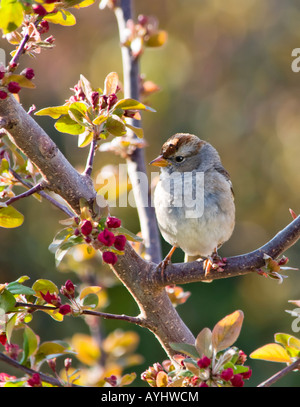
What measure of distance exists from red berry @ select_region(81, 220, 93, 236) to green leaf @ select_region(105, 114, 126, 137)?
1.13 ft

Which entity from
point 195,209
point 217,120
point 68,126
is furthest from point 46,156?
point 217,120

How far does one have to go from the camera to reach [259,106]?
6066 mm

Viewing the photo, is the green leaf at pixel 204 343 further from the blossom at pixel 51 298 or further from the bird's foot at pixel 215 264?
the blossom at pixel 51 298

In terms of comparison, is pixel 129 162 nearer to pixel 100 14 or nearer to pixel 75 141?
pixel 75 141

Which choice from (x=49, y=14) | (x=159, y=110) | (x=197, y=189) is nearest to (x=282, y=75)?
(x=159, y=110)

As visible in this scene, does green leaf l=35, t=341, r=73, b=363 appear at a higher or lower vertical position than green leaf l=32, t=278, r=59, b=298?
lower

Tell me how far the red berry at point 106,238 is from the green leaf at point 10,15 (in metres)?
0.62

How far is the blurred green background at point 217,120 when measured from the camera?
4820 mm

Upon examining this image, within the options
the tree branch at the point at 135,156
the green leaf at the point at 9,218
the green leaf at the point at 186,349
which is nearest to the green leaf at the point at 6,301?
the green leaf at the point at 9,218

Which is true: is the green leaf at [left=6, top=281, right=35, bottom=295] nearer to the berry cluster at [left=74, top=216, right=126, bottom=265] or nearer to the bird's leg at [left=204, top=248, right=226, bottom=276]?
the berry cluster at [left=74, top=216, right=126, bottom=265]

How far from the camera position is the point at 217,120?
19.0 feet

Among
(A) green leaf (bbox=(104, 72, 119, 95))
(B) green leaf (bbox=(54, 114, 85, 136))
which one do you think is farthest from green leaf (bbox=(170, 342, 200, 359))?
(A) green leaf (bbox=(104, 72, 119, 95))

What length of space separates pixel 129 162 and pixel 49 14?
1213 millimetres

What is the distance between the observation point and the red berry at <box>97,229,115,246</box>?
1669mm
